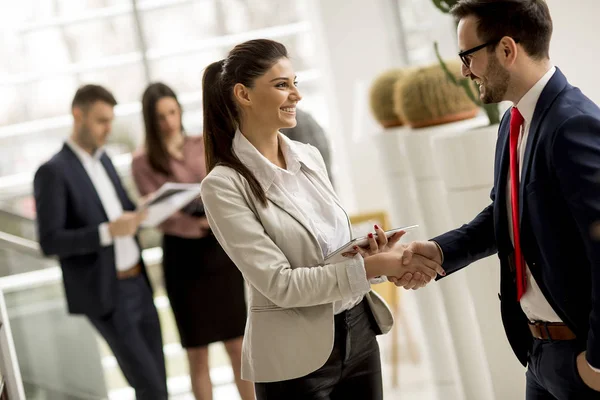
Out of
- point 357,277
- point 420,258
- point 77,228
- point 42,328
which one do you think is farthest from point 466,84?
point 42,328

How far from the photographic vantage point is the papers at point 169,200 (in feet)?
13.2

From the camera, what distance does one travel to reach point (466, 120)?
391cm

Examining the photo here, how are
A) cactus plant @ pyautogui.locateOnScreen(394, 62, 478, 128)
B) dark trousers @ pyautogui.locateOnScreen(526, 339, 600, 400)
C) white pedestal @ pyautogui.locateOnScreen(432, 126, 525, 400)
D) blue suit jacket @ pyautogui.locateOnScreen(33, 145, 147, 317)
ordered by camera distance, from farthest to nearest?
blue suit jacket @ pyautogui.locateOnScreen(33, 145, 147, 317) < cactus plant @ pyautogui.locateOnScreen(394, 62, 478, 128) < white pedestal @ pyautogui.locateOnScreen(432, 126, 525, 400) < dark trousers @ pyautogui.locateOnScreen(526, 339, 600, 400)

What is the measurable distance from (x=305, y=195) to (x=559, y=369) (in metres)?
0.74

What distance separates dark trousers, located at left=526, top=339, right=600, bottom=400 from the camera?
6.17ft

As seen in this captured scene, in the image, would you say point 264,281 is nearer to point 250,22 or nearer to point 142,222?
point 142,222

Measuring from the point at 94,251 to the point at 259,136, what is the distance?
2.11 meters

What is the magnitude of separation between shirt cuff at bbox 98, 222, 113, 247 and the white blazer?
204 cm

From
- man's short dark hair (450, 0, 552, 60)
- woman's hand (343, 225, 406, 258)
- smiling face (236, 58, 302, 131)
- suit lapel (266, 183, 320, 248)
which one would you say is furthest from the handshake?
man's short dark hair (450, 0, 552, 60)

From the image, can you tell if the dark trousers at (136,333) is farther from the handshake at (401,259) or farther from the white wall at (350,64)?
the white wall at (350,64)

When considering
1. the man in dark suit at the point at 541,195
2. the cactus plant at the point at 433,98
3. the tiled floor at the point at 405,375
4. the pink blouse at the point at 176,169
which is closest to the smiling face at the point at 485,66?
→ the man in dark suit at the point at 541,195

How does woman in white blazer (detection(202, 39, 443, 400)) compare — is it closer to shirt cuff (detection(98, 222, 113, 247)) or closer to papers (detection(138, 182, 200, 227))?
papers (detection(138, 182, 200, 227))

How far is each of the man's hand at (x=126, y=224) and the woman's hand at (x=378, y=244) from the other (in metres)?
2.01

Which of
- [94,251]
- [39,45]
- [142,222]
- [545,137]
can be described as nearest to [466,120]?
[142,222]
